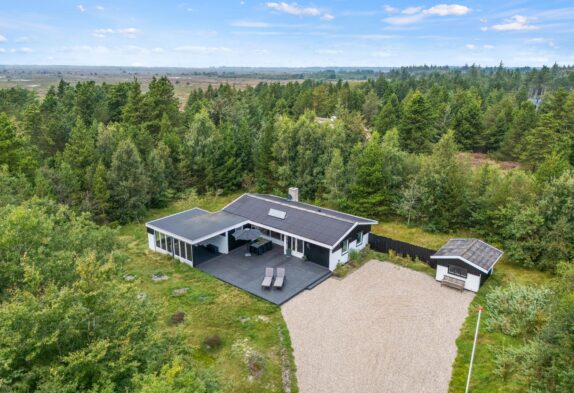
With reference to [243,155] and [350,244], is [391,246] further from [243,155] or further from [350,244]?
[243,155]

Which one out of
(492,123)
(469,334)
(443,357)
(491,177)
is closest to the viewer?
(443,357)

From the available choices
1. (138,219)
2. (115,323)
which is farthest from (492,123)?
(115,323)

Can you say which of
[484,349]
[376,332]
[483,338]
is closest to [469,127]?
[483,338]

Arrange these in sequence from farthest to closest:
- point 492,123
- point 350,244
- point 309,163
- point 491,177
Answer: point 492,123 < point 309,163 < point 491,177 < point 350,244

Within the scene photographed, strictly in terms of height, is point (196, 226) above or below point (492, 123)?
below

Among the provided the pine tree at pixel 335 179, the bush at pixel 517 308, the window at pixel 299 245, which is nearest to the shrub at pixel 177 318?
the window at pixel 299 245

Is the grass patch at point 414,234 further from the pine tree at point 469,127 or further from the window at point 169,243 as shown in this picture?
the pine tree at point 469,127
